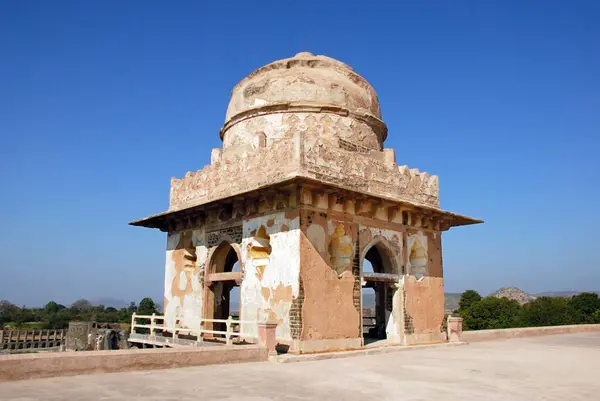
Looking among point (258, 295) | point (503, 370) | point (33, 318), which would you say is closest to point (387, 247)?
point (258, 295)

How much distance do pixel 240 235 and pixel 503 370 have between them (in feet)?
24.8

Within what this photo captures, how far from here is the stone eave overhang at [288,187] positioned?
1251 cm

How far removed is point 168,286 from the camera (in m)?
17.2

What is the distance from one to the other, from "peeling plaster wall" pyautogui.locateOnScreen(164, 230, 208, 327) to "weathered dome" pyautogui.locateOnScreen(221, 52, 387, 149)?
11.8 ft


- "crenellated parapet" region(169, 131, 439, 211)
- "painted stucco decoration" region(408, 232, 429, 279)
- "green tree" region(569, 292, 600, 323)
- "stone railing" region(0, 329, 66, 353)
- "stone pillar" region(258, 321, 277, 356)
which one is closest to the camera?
"stone pillar" region(258, 321, 277, 356)

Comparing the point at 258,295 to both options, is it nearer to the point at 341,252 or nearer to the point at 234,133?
the point at 341,252

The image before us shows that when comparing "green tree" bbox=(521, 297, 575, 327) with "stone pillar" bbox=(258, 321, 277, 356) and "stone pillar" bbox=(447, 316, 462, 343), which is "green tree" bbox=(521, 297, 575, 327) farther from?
"stone pillar" bbox=(258, 321, 277, 356)

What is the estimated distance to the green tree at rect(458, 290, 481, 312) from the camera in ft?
165

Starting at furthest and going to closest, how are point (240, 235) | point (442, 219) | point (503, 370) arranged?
point (442, 219) < point (240, 235) < point (503, 370)

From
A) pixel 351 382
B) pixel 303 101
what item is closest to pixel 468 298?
pixel 303 101

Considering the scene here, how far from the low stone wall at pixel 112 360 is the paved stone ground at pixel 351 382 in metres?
0.21

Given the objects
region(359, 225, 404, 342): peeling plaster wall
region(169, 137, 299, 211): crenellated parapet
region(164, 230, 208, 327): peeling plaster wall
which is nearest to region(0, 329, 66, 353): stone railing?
region(164, 230, 208, 327): peeling plaster wall

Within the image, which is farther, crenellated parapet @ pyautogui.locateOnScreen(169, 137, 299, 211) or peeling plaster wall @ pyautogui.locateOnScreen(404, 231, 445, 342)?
peeling plaster wall @ pyautogui.locateOnScreen(404, 231, 445, 342)

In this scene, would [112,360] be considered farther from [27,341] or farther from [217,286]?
[27,341]
